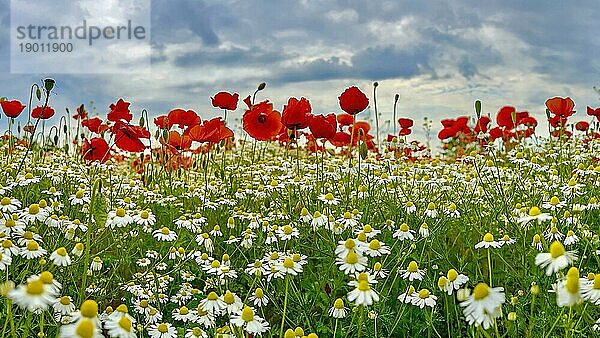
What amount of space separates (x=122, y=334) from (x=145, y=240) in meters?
2.50

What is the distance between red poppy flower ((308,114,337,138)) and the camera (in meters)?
4.31

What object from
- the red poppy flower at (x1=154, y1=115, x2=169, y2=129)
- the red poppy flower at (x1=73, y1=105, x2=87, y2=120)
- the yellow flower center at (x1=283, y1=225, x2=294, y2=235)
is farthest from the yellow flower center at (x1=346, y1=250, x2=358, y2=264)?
the red poppy flower at (x1=73, y1=105, x2=87, y2=120)

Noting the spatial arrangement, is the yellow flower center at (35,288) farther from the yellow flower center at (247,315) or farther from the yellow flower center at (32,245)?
the yellow flower center at (32,245)

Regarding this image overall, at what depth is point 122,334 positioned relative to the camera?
71.1 inches

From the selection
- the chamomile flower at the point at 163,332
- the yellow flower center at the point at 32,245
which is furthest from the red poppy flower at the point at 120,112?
the chamomile flower at the point at 163,332

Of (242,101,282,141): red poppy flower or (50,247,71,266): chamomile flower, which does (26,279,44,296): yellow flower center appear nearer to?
(50,247,71,266): chamomile flower

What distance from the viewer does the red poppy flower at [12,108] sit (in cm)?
490

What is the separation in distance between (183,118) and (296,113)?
1303mm

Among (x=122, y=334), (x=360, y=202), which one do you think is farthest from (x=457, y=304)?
(x=122, y=334)

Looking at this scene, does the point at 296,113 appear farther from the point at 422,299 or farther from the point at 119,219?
the point at 422,299

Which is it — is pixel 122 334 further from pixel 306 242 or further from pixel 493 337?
pixel 306 242

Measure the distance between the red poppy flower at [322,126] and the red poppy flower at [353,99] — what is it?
148 mm

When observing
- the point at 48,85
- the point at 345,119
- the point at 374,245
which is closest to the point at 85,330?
the point at 374,245

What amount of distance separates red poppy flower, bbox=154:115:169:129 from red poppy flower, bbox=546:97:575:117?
10.3ft
